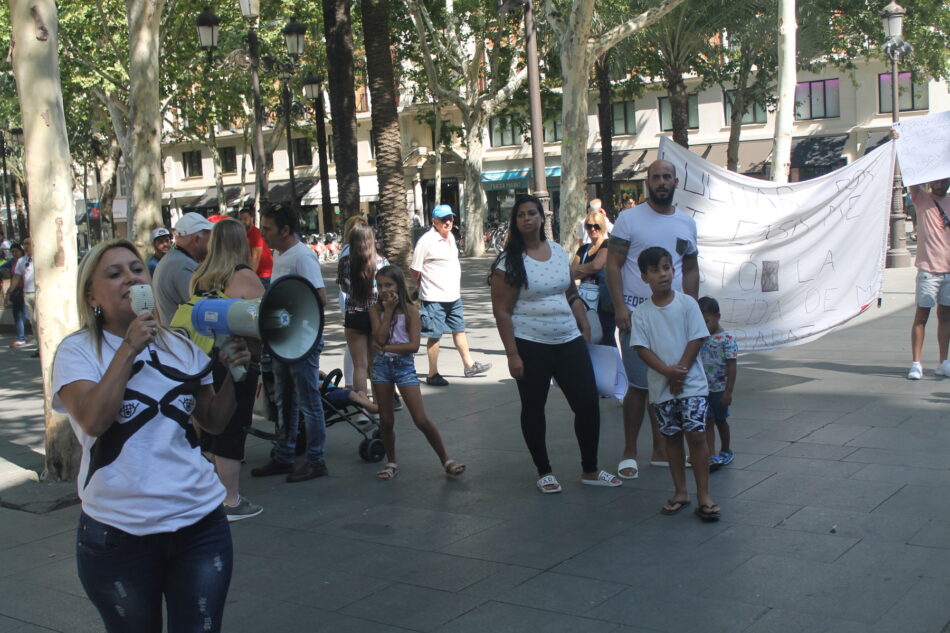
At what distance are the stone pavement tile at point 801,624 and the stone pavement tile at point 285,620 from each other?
142cm

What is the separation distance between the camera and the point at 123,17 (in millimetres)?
31844

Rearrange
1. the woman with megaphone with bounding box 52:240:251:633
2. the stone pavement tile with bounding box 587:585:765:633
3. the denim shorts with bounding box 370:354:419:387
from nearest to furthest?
the woman with megaphone with bounding box 52:240:251:633 → the stone pavement tile with bounding box 587:585:765:633 → the denim shorts with bounding box 370:354:419:387

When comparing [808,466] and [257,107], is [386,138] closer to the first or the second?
[808,466]

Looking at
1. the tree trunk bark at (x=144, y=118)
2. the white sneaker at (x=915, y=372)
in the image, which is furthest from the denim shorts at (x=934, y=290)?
the tree trunk bark at (x=144, y=118)

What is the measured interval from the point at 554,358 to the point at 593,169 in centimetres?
4306

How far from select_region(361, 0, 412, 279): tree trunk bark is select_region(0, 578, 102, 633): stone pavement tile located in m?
7.68

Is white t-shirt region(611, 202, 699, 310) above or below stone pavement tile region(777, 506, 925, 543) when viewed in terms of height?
above

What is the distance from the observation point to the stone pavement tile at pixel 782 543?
4.62m

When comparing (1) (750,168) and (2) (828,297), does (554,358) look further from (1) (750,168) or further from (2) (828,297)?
(1) (750,168)

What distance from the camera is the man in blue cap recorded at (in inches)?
388

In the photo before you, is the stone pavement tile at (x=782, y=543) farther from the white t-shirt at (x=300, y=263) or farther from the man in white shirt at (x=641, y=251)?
the white t-shirt at (x=300, y=263)

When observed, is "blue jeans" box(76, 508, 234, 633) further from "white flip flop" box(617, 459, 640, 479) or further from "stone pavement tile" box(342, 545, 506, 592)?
"white flip flop" box(617, 459, 640, 479)

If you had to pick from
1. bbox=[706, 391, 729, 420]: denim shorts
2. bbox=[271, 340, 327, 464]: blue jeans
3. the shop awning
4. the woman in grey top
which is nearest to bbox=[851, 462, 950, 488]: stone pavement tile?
bbox=[706, 391, 729, 420]: denim shorts

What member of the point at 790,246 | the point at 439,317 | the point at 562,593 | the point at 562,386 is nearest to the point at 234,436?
the point at 562,386
